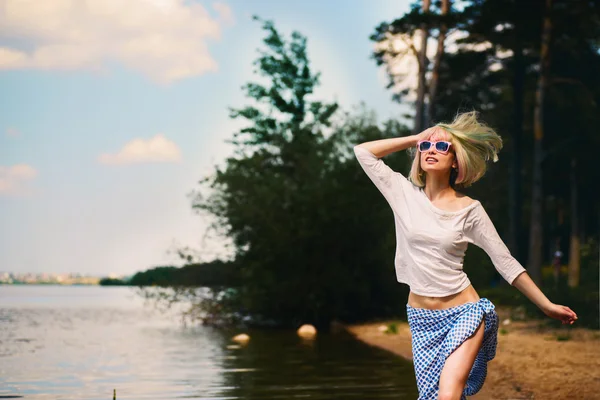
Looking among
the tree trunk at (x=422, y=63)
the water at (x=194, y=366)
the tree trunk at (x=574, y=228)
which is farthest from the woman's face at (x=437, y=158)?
the tree trunk at (x=574, y=228)

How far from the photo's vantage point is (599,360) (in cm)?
1443

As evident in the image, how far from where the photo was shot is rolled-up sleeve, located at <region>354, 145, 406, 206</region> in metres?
5.95

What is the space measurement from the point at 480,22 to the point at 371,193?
950 centimetres

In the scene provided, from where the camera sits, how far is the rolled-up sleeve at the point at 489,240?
5.72 metres

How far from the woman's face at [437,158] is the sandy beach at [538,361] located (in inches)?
233

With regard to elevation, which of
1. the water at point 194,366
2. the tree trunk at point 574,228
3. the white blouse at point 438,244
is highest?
the tree trunk at point 574,228

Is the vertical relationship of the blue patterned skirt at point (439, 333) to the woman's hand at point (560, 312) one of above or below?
below

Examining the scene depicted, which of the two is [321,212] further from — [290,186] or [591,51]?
[591,51]

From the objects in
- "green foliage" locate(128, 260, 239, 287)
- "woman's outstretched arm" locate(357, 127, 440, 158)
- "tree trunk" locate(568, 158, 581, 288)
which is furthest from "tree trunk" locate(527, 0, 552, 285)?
"woman's outstretched arm" locate(357, 127, 440, 158)

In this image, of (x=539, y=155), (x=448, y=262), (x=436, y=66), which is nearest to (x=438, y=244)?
(x=448, y=262)

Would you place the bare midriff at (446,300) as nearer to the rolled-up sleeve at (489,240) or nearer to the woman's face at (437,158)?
the rolled-up sleeve at (489,240)

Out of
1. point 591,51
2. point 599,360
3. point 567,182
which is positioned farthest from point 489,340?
point 567,182

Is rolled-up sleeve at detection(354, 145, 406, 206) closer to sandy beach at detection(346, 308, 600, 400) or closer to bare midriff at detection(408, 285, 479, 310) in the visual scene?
bare midriff at detection(408, 285, 479, 310)

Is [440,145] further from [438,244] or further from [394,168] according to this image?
[394,168]
